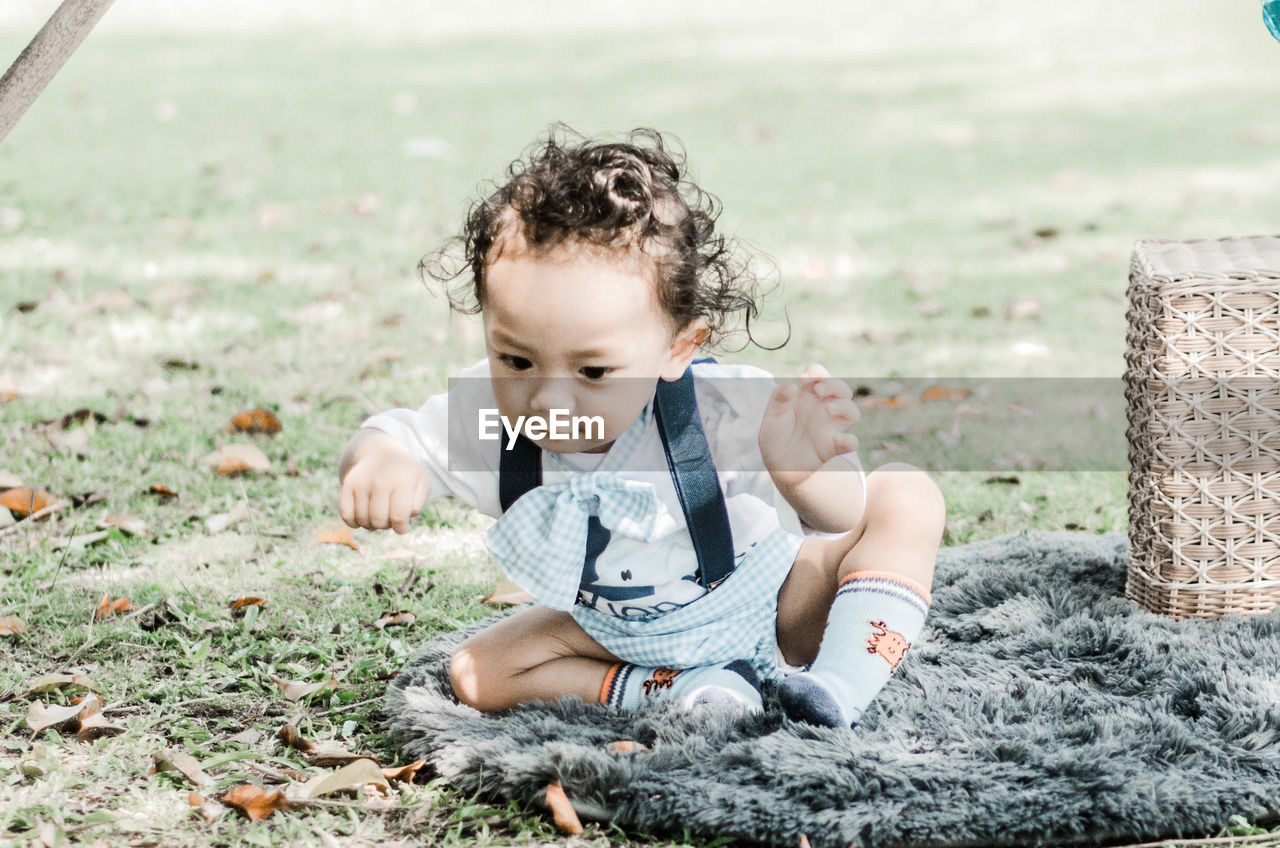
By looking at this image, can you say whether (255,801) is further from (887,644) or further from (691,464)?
(887,644)

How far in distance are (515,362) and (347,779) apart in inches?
23.3

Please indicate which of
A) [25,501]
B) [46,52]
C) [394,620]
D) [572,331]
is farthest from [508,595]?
[46,52]

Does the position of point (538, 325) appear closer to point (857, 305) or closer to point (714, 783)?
point (714, 783)

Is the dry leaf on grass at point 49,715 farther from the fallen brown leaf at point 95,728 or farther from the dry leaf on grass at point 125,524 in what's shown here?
the dry leaf on grass at point 125,524

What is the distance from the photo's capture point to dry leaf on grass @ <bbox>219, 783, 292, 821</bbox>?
5.72ft

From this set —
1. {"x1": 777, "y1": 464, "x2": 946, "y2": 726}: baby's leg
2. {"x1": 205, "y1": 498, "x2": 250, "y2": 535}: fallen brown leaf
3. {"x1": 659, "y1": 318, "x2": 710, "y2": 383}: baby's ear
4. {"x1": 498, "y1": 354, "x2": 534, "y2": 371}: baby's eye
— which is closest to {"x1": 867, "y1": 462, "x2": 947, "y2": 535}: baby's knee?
{"x1": 777, "y1": 464, "x2": 946, "y2": 726}: baby's leg

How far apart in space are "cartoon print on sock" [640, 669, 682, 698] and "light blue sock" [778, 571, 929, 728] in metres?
0.18

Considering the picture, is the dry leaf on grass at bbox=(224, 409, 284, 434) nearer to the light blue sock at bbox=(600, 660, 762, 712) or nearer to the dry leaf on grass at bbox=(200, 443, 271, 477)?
the dry leaf on grass at bbox=(200, 443, 271, 477)

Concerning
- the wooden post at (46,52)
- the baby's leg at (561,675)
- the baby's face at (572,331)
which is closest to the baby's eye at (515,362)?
the baby's face at (572,331)

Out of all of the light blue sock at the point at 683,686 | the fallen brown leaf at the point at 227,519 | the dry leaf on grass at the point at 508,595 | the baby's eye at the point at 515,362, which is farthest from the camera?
the fallen brown leaf at the point at 227,519

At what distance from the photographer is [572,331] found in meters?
1.75

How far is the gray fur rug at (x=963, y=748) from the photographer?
1.69 meters

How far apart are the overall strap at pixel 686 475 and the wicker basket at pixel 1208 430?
83 centimetres

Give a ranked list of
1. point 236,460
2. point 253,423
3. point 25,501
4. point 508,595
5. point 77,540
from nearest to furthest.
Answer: point 508,595
point 77,540
point 25,501
point 236,460
point 253,423
